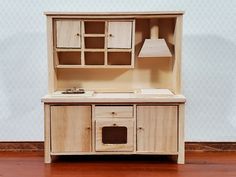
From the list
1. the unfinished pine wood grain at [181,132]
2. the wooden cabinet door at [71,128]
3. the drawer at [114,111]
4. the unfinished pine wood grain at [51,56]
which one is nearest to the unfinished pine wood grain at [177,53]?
the unfinished pine wood grain at [181,132]

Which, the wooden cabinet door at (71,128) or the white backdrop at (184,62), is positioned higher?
the white backdrop at (184,62)

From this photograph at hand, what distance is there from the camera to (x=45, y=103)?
11.2ft

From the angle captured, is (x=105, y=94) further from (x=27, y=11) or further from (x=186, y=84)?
(x=27, y=11)

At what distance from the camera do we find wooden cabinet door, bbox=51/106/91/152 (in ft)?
11.3

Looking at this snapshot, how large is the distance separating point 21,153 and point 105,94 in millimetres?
1052

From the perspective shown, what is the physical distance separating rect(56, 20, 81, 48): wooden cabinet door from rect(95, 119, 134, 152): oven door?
0.76 meters

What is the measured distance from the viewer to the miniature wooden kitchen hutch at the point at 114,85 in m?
3.43

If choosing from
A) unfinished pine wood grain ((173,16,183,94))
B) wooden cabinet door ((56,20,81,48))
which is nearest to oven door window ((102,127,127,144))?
unfinished pine wood grain ((173,16,183,94))

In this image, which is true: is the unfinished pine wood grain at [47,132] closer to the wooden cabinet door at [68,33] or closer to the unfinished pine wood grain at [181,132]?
the wooden cabinet door at [68,33]

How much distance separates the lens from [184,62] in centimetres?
385

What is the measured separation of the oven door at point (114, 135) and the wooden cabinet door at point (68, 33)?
2.50 feet

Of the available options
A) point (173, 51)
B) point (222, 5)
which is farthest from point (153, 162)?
point (222, 5)

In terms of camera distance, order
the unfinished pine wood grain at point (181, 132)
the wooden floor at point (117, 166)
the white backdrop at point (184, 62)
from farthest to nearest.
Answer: the white backdrop at point (184, 62) < the unfinished pine wood grain at point (181, 132) < the wooden floor at point (117, 166)

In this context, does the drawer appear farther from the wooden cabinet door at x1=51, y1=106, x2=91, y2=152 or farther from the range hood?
the range hood
